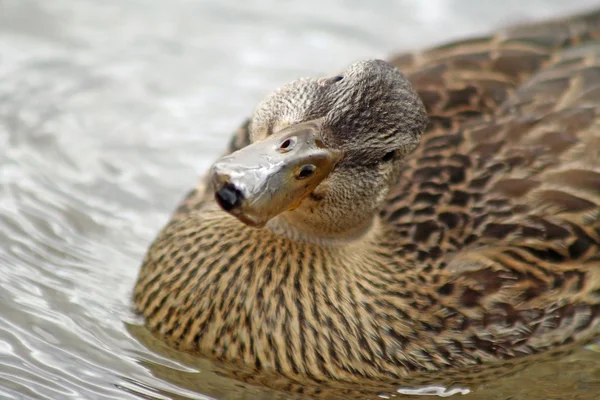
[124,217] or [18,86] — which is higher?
[18,86]

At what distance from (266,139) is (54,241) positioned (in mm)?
2593

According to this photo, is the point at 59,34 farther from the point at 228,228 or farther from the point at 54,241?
the point at 228,228

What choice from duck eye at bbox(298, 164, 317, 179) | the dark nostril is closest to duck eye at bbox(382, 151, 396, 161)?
duck eye at bbox(298, 164, 317, 179)

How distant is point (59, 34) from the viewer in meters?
10.4

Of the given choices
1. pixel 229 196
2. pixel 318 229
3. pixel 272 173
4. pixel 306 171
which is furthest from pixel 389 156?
pixel 229 196

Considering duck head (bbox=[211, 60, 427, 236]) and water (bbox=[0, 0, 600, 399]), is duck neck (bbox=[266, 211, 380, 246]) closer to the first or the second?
duck head (bbox=[211, 60, 427, 236])

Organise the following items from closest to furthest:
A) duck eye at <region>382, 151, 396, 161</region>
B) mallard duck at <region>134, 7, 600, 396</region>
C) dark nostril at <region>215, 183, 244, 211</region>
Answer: dark nostril at <region>215, 183, 244, 211</region> < mallard duck at <region>134, 7, 600, 396</region> < duck eye at <region>382, 151, 396, 161</region>

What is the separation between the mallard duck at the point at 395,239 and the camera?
19.1 feet

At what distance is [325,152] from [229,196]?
0.58 metres

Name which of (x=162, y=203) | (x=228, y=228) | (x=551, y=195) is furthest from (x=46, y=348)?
(x=551, y=195)

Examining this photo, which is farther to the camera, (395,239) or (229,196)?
(395,239)

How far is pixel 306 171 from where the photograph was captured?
547 cm

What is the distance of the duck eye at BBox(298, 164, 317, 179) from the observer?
17.9 ft

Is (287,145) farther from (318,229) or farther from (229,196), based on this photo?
(318,229)
